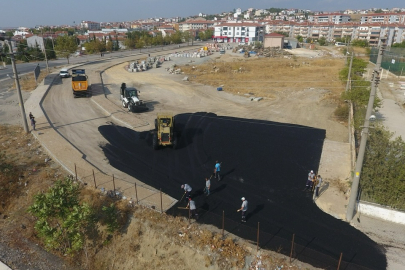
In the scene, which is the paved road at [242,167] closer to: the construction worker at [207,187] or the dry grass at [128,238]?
the construction worker at [207,187]

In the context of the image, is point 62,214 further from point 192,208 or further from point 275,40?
point 275,40

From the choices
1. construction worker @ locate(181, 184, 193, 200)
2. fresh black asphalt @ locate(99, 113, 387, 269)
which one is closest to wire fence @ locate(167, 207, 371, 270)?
fresh black asphalt @ locate(99, 113, 387, 269)

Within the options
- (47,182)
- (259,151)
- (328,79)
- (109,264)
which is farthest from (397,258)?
(328,79)

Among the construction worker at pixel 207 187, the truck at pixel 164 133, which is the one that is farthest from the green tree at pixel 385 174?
the truck at pixel 164 133

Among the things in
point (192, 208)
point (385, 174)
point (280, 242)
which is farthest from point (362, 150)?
point (192, 208)

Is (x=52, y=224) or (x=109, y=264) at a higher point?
(x=52, y=224)

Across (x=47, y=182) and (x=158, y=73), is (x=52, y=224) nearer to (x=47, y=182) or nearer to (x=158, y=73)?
(x=47, y=182)
